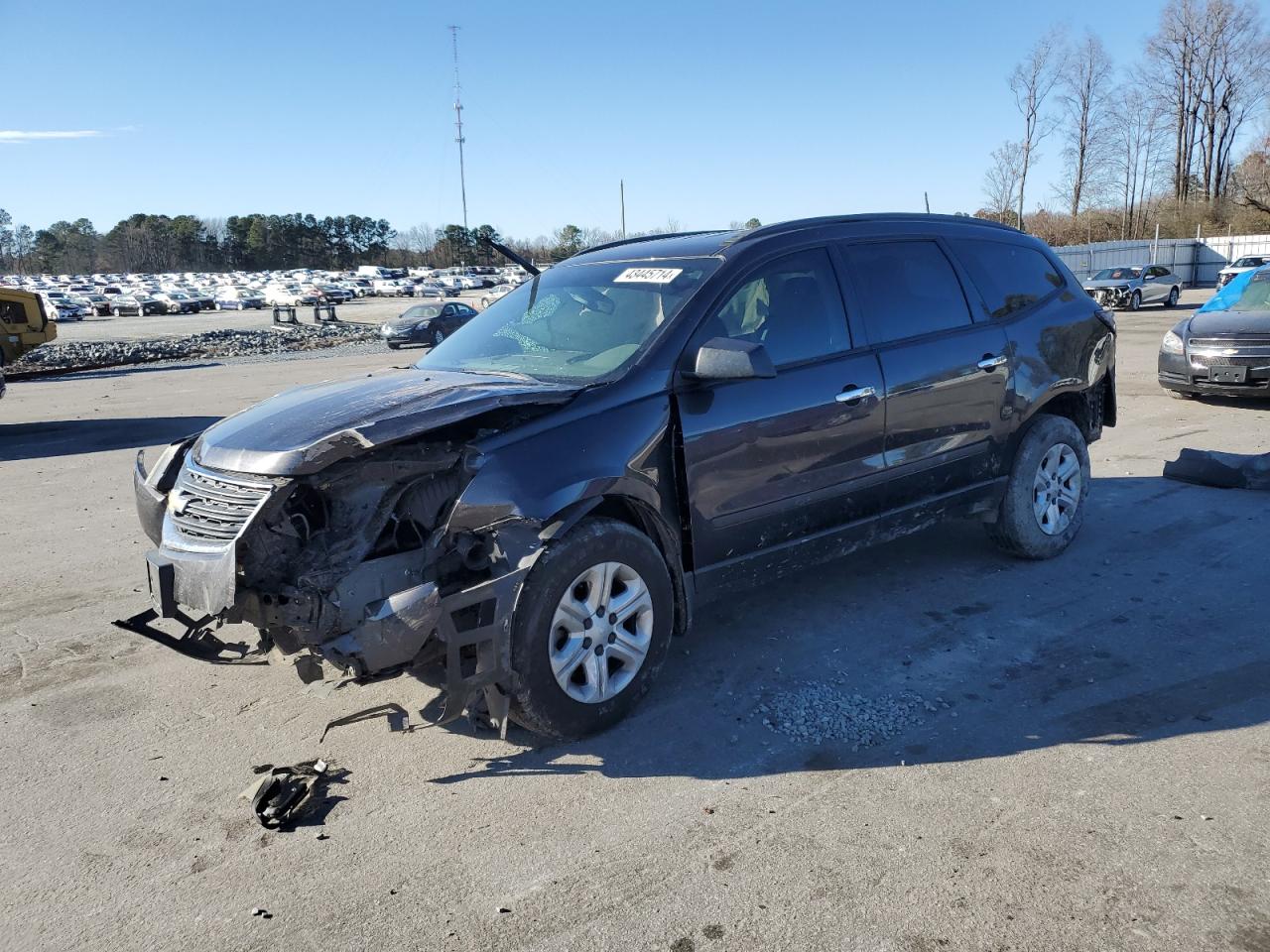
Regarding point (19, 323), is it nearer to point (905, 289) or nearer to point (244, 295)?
point (905, 289)

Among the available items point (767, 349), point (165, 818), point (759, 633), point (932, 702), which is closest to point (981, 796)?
point (932, 702)

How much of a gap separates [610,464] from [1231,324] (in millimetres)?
10685

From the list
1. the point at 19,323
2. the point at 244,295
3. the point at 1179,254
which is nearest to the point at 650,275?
the point at 19,323

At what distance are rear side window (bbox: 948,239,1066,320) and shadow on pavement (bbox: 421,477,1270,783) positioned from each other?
1.55m

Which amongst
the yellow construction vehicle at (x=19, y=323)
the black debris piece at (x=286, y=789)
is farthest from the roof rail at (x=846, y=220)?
the yellow construction vehicle at (x=19, y=323)

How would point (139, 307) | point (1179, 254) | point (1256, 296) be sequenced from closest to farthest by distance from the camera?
point (1256, 296), point (1179, 254), point (139, 307)

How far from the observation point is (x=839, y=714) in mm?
3984

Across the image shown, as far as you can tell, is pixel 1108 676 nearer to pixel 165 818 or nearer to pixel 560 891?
pixel 560 891

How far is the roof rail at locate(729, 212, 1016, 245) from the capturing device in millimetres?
4766

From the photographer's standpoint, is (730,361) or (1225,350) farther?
(1225,350)

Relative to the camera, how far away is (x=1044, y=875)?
2908 millimetres

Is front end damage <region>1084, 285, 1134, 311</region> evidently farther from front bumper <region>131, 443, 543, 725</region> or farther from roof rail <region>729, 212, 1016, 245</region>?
front bumper <region>131, 443, 543, 725</region>

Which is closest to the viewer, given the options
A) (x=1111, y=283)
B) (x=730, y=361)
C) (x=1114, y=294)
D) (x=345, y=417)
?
(x=345, y=417)

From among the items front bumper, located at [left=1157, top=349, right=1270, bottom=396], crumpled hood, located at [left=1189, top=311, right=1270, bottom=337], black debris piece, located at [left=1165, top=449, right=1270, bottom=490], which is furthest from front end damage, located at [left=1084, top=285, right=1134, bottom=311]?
black debris piece, located at [left=1165, top=449, right=1270, bottom=490]
